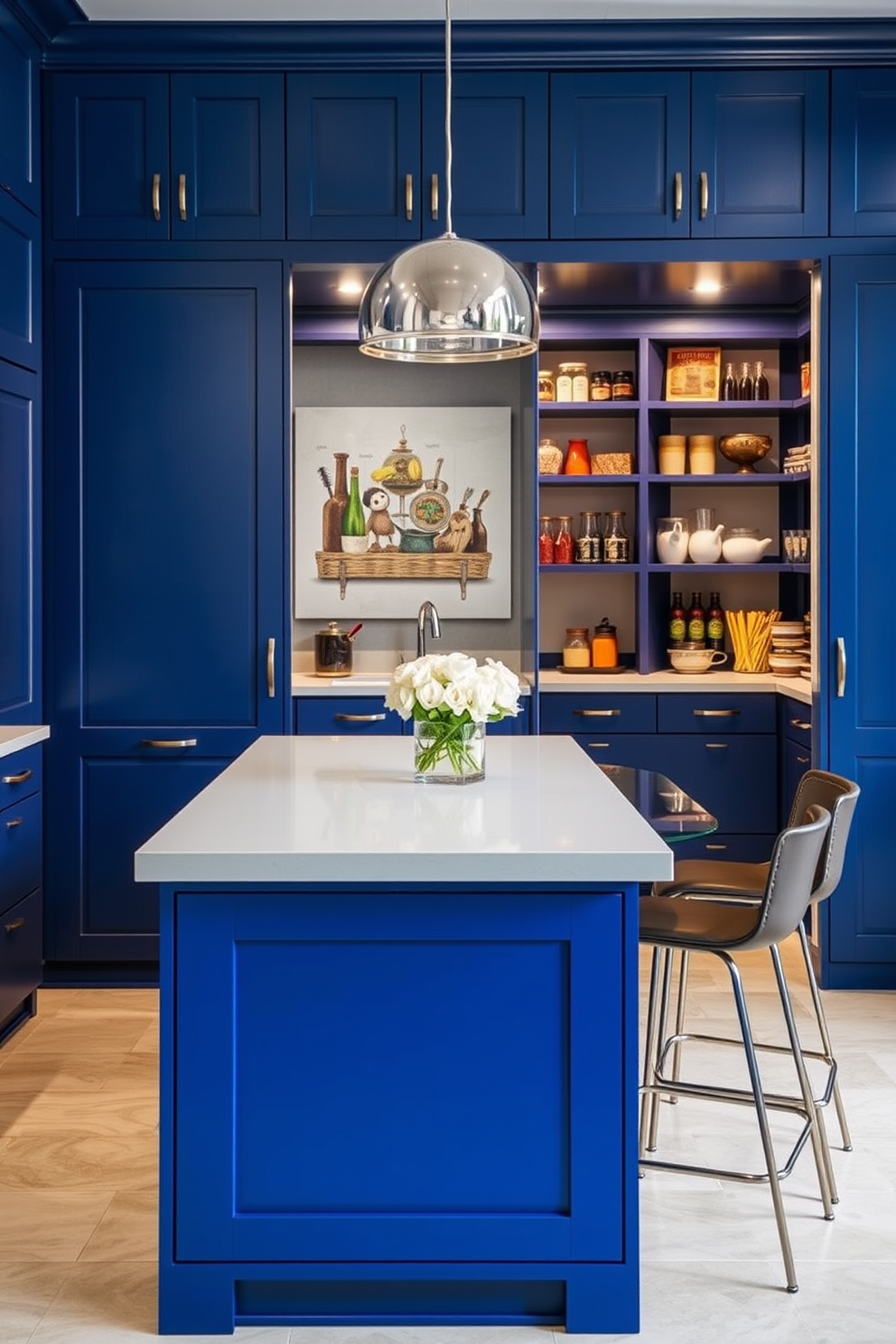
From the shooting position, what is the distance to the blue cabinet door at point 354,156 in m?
4.48

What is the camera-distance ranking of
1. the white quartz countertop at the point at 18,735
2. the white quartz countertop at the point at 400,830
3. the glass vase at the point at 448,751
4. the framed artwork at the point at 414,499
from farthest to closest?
the framed artwork at the point at 414,499 → the white quartz countertop at the point at 18,735 → the glass vase at the point at 448,751 → the white quartz countertop at the point at 400,830

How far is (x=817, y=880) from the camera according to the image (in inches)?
116

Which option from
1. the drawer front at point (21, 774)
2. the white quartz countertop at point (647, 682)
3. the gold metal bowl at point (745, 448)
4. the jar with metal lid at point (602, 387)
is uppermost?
the jar with metal lid at point (602, 387)

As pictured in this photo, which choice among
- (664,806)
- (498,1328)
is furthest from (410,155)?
(498,1328)

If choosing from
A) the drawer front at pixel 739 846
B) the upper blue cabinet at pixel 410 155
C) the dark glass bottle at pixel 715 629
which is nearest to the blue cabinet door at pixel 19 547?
the upper blue cabinet at pixel 410 155

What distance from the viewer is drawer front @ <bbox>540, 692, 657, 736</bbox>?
5305mm

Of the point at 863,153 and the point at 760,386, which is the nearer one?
the point at 863,153

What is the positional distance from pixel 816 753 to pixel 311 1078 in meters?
2.64

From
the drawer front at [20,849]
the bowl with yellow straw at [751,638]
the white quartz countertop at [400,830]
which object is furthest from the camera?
the bowl with yellow straw at [751,638]

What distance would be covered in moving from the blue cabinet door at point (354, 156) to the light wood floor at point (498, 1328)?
260 cm

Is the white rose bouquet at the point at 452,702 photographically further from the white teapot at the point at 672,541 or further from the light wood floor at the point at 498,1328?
the white teapot at the point at 672,541

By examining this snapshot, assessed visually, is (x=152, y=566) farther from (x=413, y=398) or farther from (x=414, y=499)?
(x=413, y=398)

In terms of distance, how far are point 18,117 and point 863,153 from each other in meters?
2.64

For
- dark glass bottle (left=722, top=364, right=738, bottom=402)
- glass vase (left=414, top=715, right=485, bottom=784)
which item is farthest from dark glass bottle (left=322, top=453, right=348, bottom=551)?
glass vase (left=414, top=715, right=485, bottom=784)
